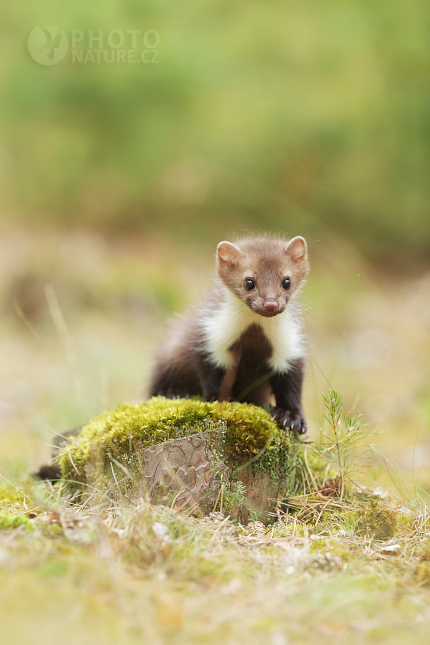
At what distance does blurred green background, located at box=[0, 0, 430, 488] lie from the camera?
1212cm

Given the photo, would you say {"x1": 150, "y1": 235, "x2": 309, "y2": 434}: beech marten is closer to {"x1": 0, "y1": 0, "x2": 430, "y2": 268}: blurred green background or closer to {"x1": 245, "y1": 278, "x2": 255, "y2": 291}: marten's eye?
{"x1": 245, "y1": 278, "x2": 255, "y2": 291}: marten's eye

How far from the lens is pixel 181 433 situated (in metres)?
3.80

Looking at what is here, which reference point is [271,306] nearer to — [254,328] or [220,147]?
[254,328]

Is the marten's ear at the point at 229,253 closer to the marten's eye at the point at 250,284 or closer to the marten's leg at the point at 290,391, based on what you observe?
the marten's eye at the point at 250,284

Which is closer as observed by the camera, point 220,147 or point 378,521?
point 378,521

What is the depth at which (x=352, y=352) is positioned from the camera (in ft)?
33.8

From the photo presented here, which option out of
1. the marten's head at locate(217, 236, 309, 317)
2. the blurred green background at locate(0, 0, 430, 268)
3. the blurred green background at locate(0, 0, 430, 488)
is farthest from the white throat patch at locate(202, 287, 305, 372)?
the blurred green background at locate(0, 0, 430, 268)

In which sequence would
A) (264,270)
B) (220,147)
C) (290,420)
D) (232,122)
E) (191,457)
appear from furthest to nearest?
1. (232,122)
2. (220,147)
3. (290,420)
4. (264,270)
5. (191,457)

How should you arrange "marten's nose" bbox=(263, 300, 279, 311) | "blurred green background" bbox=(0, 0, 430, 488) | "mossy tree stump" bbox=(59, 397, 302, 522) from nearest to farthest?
"mossy tree stump" bbox=(59, 397, 302, 522) < "marten's nose" bbox=(263, 300, 279, 311) < "blurred green background" bbox=(0, 0, 430, 488)

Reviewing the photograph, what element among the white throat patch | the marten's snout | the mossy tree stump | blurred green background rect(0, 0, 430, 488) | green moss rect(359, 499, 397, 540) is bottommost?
green moss rect(359, 499, 397, 540)

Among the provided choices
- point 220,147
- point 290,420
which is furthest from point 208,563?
point 220,147

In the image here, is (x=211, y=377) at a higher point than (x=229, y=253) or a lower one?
lower

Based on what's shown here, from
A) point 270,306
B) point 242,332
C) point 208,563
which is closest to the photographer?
point 208,563

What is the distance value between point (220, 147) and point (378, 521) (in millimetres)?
10914
